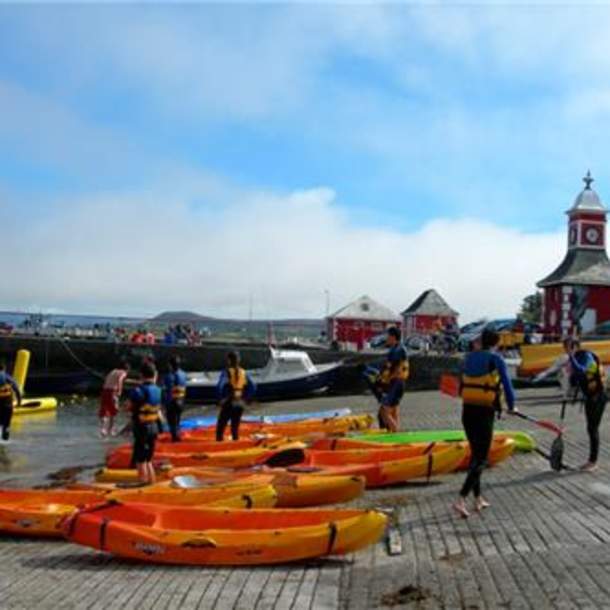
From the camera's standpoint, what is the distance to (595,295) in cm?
3831

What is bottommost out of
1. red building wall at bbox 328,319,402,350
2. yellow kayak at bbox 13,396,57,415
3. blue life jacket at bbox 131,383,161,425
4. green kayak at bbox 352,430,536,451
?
yellow kayak at bbox 13,396,57,415

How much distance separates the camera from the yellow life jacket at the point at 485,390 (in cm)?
894

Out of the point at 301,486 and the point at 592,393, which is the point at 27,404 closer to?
the point at 301,486

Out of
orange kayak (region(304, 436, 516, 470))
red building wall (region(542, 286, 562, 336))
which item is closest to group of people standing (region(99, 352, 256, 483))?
orange kayak (region(304, 436, 516, 470))

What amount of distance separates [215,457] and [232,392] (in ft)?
4.81

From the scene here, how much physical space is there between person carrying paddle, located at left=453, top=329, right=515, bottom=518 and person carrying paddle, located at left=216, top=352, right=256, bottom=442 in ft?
19.2

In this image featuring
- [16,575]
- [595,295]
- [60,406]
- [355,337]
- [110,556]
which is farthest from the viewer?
[355,337]

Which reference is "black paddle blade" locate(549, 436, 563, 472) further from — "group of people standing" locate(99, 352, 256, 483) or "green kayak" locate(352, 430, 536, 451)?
"group of people standing" locate(99, 352, 256, 483)

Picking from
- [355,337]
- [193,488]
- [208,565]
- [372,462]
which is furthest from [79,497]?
[355,337]

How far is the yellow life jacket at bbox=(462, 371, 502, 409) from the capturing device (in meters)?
8.94

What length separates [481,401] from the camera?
8.95m

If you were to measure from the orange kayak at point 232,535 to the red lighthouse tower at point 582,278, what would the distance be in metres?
30.8

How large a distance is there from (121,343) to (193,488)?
30088 millimetres

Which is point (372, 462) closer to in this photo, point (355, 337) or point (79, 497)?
point (79, 497)
